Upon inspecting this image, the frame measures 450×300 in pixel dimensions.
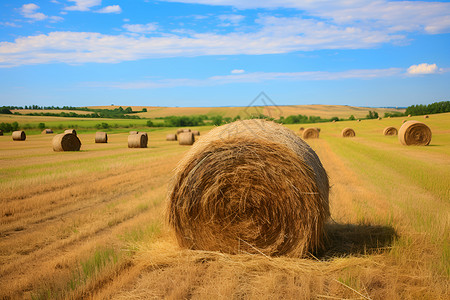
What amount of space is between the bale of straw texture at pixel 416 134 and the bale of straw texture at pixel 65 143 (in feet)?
67.1

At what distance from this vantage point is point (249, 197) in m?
4.96

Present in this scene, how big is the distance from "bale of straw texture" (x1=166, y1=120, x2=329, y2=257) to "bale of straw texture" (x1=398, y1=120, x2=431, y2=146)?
1959 cm

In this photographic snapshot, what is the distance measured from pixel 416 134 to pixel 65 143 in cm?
2151

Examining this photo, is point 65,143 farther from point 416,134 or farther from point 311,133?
point 416,134

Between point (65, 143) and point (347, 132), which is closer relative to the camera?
point (65, 143)

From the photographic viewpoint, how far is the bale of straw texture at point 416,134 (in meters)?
21.9

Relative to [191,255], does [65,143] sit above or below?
above

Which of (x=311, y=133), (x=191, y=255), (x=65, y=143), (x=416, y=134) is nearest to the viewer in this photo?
(x=191, y=255)

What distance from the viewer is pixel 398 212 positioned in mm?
6656

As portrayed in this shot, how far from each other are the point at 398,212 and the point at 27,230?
6.74 m

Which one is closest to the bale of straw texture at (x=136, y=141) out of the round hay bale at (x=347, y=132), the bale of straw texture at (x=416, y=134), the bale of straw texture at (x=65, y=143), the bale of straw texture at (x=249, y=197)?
the bale of straw texture at (x=65, y=143)

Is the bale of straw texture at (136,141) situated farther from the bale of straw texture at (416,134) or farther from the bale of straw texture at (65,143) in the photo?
the bale of straw texture at (416,134)

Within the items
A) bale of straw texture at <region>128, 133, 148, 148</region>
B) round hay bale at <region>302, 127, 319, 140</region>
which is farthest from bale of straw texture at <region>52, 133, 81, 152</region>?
round hay bale at <region>302, 127, 319, 140</region>

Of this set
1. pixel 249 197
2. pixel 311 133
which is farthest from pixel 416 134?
pixel 249 197
